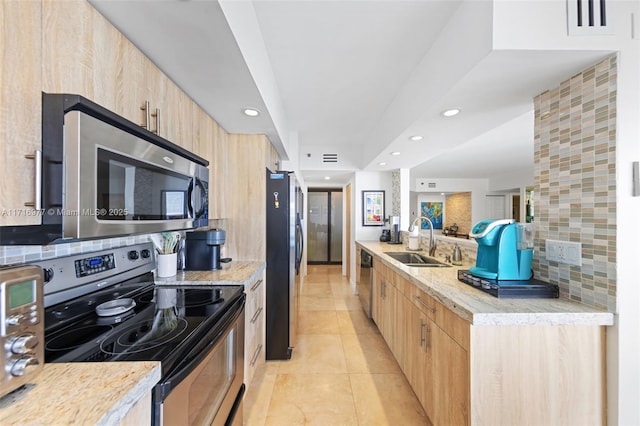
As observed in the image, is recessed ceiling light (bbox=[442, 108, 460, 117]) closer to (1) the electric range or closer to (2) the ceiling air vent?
(1) the electric range

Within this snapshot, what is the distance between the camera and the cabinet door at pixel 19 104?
0.66 m

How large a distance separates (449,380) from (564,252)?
0.89 m

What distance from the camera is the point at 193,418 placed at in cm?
94

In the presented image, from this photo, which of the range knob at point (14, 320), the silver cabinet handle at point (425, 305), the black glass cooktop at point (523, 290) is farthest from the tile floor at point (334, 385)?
the range knob at point (14, 320)

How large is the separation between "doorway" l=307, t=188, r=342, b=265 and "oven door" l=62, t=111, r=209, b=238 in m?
5.19

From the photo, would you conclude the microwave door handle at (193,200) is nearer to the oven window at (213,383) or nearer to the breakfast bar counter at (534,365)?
the oven window at (213,383)

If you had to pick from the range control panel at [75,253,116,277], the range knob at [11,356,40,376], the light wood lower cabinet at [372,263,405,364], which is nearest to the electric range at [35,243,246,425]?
the range control panel at [75,253,116,277]

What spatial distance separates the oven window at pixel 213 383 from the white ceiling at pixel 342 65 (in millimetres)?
1373

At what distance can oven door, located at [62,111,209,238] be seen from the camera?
778mm

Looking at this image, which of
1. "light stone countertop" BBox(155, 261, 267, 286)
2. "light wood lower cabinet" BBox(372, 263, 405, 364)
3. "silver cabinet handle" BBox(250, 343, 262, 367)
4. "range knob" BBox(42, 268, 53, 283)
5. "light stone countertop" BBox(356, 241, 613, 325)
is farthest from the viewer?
"light wood lower cabinet" BBox(372, 263, 405, 364)

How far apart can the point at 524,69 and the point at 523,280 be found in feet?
3.63

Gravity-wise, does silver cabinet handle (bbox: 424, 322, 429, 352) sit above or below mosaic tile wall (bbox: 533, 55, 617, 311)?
below

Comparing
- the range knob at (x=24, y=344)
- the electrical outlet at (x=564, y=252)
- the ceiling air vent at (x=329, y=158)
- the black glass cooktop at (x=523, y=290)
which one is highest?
the ceiling air vent at (x=329, y=158)

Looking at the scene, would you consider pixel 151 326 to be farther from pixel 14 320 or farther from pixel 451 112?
pixel 451 112
